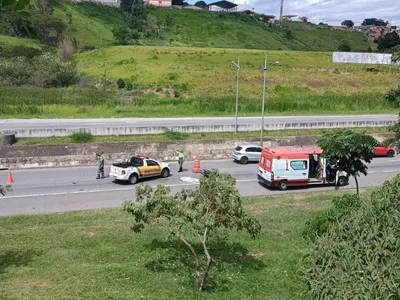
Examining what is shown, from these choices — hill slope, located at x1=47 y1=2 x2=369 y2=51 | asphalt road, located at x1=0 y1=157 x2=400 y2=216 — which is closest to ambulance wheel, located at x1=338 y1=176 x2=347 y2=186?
asphalt road, located at x1=0 y1=157 x2=400 y2=216

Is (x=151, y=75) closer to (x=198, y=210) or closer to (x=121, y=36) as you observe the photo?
(x=121, y=36)

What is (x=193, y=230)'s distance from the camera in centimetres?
1105

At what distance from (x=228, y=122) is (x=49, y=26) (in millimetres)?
55857

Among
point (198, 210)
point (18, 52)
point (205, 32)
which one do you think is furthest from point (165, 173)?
point (205, 32)

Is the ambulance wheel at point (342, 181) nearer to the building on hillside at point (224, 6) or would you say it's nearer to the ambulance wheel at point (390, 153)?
the ambulance wheel at point (390, 153)

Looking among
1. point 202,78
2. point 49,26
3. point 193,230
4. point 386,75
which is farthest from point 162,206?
point 49,26

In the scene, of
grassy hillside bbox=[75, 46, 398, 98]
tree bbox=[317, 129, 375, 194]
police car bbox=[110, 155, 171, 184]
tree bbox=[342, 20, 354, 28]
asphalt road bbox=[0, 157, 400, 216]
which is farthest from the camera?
tree bbox=[342, 20, 354, 28]

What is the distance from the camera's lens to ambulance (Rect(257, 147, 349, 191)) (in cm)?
2356

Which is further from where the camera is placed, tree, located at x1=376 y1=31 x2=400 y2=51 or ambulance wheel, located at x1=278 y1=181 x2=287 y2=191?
tree, located at x1=376 y1=31 x2=400 y2=51

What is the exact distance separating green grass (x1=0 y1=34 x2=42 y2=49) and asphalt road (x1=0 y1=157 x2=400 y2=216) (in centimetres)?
5664

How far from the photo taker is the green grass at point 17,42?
76.4 metres

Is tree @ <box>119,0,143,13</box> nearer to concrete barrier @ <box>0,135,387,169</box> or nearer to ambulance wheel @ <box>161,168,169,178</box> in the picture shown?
concrete barrier @ <box>0,135,387,169</box>

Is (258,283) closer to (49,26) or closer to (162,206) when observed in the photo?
(162,206)

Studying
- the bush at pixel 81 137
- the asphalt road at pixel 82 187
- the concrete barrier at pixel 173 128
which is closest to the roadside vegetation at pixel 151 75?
the concrete barrier at pixel 173 128
